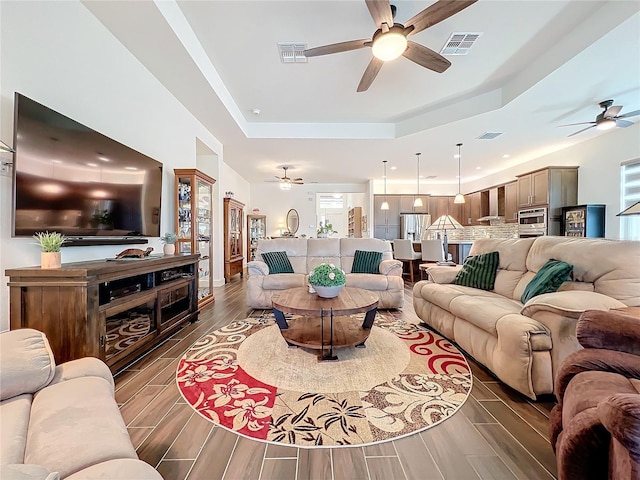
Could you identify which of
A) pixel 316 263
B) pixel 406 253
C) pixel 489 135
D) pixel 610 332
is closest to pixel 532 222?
pixel 489 135

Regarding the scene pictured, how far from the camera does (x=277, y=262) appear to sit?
14.2 feet

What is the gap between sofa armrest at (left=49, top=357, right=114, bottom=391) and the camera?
1166mm

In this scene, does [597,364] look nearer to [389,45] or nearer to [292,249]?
[389,45]

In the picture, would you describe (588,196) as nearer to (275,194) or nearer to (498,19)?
(498,19)

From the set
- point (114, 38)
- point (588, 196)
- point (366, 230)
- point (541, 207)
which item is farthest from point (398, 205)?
point (114, 38)

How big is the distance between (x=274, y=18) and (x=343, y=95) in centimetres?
164

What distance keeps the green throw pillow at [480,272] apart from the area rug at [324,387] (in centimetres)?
73

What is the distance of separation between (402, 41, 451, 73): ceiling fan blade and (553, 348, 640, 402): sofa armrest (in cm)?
248

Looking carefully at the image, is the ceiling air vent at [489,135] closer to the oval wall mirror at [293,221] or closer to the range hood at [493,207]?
the range hood at [493,207]

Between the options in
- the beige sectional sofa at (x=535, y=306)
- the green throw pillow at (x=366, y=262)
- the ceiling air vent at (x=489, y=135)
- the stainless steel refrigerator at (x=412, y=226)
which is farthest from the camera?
the stainless steel refrigerator at (x=412, y=226)

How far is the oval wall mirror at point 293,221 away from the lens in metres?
9.36

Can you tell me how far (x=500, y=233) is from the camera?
7.65 metres

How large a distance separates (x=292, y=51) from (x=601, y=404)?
141 inches

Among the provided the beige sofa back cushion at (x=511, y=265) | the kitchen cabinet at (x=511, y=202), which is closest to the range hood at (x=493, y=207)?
→ the kitchen cabinet at (x=511, y=202)
